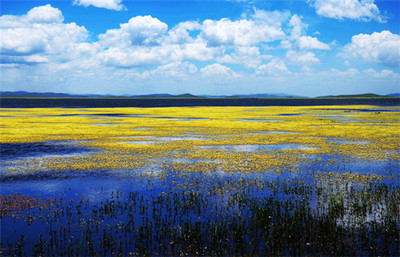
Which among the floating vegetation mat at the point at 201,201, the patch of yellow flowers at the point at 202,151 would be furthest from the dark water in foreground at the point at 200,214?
the patch of yellow flowers at the point at 202,151

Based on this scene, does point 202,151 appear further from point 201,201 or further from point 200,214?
point 200,214

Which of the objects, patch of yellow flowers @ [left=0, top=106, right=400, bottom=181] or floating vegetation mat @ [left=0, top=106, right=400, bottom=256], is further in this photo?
patch of yellow flowers @ [left=0, top=106, right=400, bottom=181]

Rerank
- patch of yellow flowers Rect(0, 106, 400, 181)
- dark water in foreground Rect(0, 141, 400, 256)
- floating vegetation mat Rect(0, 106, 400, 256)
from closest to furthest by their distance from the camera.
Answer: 1. dark water in foreground Rect(0, 141, 400, 256)
2. floating vegetation mat Rect(0, 106, 400, 256)
3. patch of yellow flowers Rect(0, 106, 400, 181)

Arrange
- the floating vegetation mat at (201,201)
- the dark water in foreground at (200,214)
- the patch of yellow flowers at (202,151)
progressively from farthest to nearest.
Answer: the patch of yellow flowers at (202,151), the floating vegetation mat at (201,201), the dark water in foreground at (200,214)

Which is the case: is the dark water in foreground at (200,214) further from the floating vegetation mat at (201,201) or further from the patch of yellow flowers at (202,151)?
the patch of yellow flowers at (202,151)

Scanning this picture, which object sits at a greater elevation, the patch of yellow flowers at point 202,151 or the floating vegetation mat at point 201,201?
the patch of yellow flowers at point 202,151

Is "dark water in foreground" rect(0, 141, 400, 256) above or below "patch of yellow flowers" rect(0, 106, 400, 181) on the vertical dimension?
below

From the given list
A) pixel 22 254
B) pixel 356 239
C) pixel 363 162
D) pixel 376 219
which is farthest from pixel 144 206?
pixel 363 162

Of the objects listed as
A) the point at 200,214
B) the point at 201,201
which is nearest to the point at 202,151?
the point at 201,201

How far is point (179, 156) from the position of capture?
2662cm

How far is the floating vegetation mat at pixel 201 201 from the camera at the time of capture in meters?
11.5

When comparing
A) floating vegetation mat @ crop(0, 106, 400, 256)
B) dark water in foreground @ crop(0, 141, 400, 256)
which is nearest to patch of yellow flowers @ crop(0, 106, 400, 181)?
floating vegetation mat @ crop(0, 106, 400, 256)

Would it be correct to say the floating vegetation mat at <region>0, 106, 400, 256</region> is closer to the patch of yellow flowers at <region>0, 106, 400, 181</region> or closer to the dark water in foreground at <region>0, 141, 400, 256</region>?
the dark water in foreground at <region>0, 141, 400, 256</region>

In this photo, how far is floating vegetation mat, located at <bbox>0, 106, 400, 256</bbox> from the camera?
37.9 feet
